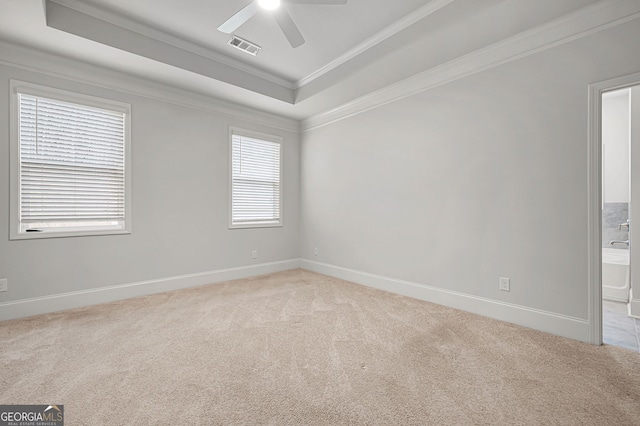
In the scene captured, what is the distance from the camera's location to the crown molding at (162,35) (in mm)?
2692

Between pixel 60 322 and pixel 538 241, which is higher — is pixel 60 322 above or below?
below

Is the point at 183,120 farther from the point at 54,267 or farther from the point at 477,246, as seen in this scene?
the point at 477,246

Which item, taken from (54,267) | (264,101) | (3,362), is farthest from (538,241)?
(54,267)


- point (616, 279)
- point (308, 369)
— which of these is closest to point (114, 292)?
point (308, 369)

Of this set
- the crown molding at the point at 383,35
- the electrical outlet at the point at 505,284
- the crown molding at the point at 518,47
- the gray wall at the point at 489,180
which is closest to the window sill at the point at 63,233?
the gray wall at the point at 489,180

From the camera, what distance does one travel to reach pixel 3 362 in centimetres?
Result: 208

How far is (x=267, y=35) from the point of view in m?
3.19

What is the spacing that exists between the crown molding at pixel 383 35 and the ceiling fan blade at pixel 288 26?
104 cm

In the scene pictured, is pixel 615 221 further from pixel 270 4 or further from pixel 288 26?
pixel 270 4

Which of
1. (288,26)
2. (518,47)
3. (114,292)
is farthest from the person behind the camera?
(114,292)

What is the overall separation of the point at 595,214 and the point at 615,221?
3040mm

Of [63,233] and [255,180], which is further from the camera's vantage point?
[255,180]

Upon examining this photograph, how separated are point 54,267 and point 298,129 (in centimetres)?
401

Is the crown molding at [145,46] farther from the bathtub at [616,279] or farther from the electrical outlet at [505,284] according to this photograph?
the bathtub at [616,279]
